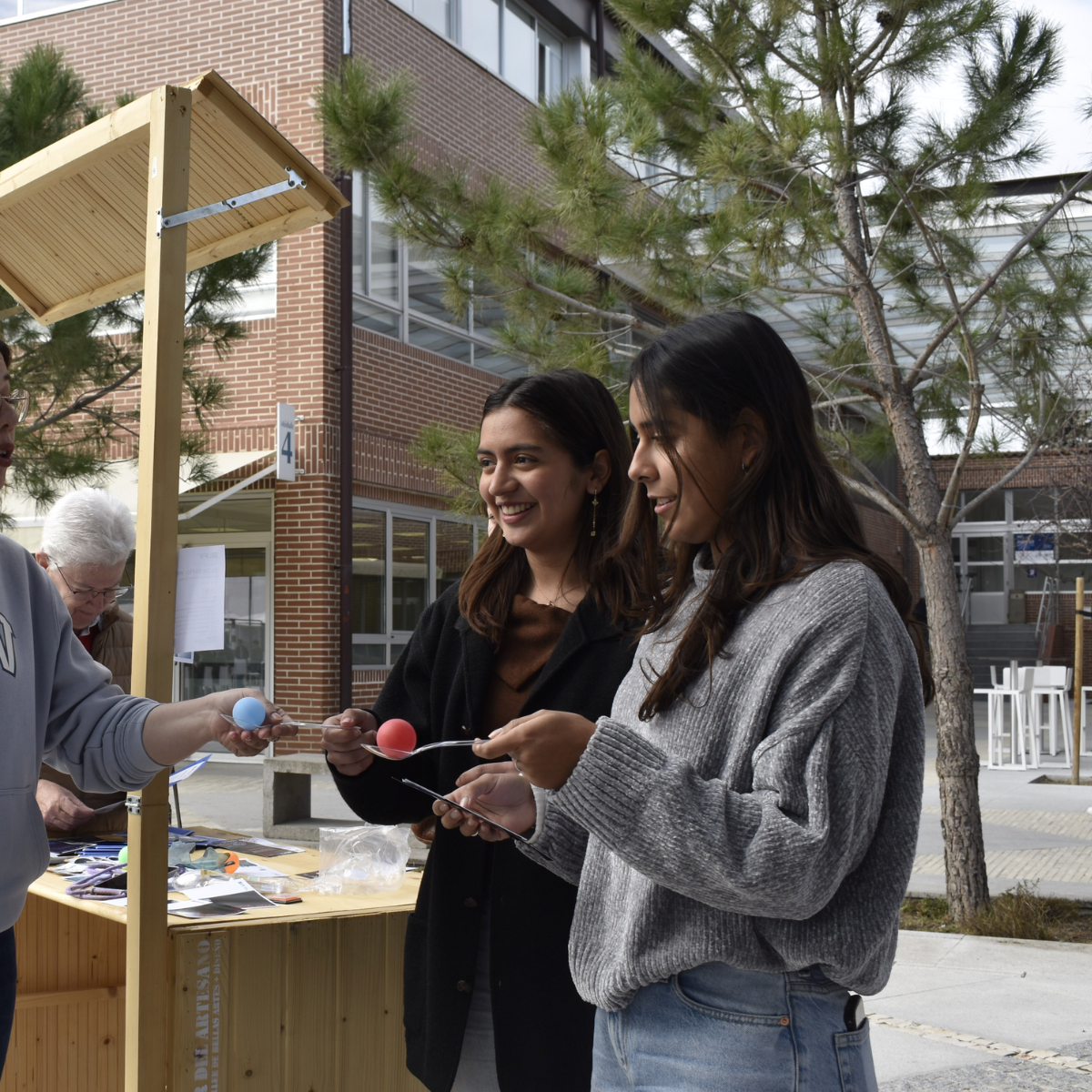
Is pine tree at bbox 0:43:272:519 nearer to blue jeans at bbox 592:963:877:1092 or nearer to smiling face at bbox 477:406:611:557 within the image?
smiling face at bbox 477:406:611:557

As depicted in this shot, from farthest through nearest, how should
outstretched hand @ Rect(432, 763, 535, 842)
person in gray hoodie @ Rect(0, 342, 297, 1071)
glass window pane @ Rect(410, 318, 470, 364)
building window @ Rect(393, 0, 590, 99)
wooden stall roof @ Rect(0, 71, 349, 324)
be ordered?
1. building window @ Rect(393, 0, 590, 99)
2. glass window pane @ Rect(410, 318, 470, 364)
3. wooden stall roof @ Rect(0, 71, 349, 324)
4. person in gray hoodie @ Rect(0, 342, 297, 1071)
5. outstretched hand @ Rect(432, 763, 535, 842)

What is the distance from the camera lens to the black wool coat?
1.83 m

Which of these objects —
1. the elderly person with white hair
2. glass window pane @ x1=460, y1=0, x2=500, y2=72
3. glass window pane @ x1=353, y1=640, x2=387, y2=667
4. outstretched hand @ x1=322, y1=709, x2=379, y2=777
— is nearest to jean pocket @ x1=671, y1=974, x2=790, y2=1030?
outstretched hand @ x1=322, y1=709, x2=379, y2=777

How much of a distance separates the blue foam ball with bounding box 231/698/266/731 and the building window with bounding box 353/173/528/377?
1048cm

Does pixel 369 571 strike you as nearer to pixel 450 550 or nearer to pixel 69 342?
pixel 450 550

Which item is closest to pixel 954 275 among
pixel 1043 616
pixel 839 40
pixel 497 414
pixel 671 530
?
pixel 839 40

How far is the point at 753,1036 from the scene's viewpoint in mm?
1286

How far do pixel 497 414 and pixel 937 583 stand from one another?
421cm

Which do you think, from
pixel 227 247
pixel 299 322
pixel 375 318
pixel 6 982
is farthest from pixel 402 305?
pixel 6 982

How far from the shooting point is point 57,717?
6.95ft

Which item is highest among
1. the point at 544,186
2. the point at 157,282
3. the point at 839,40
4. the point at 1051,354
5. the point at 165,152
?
the point at 839,40

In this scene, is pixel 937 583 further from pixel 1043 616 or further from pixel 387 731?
pixel 1043 616

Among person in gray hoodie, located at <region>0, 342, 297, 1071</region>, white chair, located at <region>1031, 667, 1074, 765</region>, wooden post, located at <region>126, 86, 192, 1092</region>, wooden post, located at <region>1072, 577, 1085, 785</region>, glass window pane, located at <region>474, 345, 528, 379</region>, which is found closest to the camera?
person in gray hoodie, located at <region>0, 342, 297, 1071</region>

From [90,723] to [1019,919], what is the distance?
503 cm
